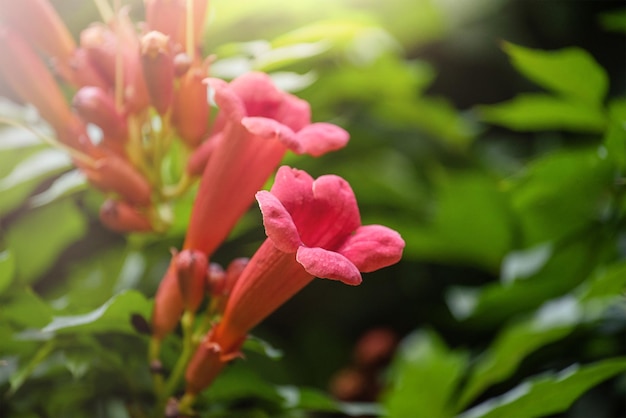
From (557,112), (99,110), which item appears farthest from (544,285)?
(99,110)

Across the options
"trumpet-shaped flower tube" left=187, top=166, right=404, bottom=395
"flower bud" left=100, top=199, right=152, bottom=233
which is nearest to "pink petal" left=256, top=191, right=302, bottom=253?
"trumpet-shaped flower tube" left=187, top=166, right=404, bottom=395

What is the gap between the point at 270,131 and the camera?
0.77 metres

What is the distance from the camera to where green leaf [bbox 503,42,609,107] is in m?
1.09

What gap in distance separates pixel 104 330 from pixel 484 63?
1.46 metres

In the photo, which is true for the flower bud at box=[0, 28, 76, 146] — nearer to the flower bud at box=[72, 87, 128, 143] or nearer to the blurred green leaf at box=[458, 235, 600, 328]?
the flower bud at box=[72, 87, 128, 143]

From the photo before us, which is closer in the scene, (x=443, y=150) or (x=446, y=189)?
(x=446, y=189)

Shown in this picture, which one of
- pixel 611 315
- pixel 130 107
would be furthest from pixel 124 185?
pixel 611 315

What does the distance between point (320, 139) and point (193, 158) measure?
0.21 meters

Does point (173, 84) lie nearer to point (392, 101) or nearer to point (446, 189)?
point (446, 189)

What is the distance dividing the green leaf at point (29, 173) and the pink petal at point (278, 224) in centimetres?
44

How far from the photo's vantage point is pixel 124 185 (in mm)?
936

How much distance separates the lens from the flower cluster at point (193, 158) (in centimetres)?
76

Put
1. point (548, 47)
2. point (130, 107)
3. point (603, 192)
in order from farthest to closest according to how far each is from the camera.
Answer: point (548, 47)
point (603, 192)
point (130, 107)

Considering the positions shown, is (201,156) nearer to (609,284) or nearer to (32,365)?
(32,365)
